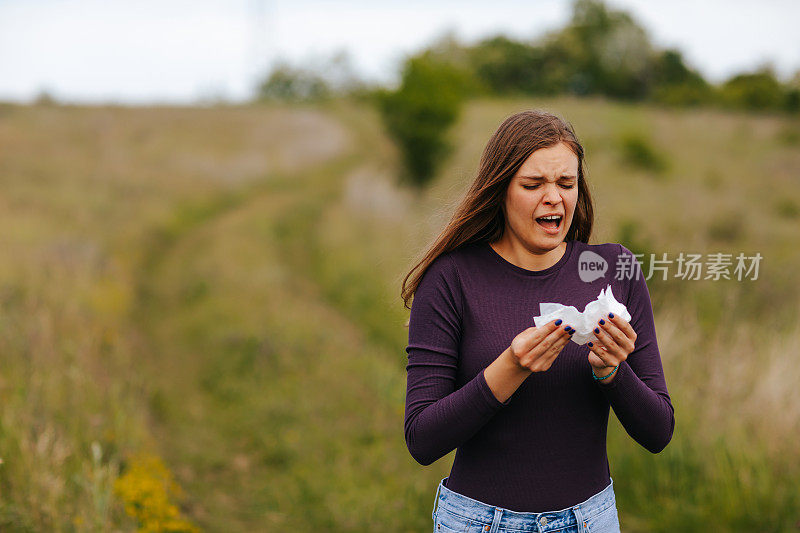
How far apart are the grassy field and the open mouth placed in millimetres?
523

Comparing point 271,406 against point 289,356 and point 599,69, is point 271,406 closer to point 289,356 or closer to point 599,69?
point 289,356

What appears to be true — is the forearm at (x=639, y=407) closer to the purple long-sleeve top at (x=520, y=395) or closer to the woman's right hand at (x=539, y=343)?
the purple long-sleeve top at (x=520, y=395)

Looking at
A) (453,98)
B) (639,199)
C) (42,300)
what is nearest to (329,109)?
(453,98)

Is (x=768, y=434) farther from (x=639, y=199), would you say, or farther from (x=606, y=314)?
(x=639, y=199)

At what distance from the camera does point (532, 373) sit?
185 cm

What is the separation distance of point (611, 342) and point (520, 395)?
35 cm

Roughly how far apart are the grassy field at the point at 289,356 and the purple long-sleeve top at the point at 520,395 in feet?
1.79

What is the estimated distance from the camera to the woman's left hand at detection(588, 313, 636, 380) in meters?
1.62

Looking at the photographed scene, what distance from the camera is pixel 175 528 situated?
3752 mm

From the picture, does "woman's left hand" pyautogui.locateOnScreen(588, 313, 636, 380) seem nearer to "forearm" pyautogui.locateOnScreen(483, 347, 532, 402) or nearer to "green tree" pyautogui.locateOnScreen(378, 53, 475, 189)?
"forearm" pyautogui.locateOnScreen(483, 347, 532, 402)

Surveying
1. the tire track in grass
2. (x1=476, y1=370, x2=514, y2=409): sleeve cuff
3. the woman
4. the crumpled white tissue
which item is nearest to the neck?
the woman

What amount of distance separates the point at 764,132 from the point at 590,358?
2403 cm

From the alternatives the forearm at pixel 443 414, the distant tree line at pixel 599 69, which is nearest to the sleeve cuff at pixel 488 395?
the forearm at pixel 443 414

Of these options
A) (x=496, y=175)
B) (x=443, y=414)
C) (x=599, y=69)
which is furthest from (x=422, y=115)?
(x=599, y=69)
